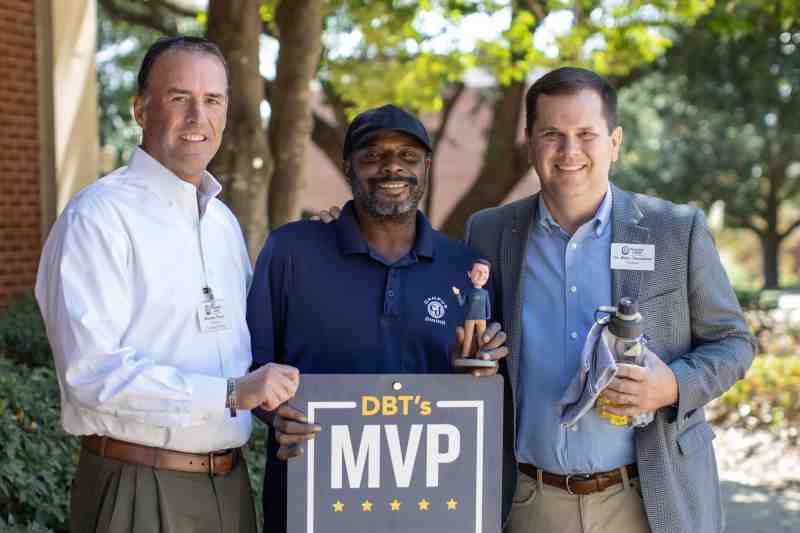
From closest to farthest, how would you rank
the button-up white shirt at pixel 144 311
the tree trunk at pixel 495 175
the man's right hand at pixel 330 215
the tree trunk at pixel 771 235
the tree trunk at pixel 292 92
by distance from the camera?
1. the button-up white shirt at pixel 144 311
2. the man's right hand at pixel 330 215
3. the tree trunk at pixel 292 92
4. the tree trunk at pixel 495 175
5. the tree trunk at pixel 771 235

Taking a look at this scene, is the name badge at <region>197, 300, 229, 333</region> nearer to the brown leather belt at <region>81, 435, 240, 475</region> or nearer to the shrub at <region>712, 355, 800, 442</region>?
the brown leather belt at <region>81, 435, 240, 475</region>

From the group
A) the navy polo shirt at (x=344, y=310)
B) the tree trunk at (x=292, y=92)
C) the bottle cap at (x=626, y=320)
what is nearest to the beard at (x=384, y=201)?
the navy polo shirt at (x=344, y=310)

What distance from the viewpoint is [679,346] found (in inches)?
127

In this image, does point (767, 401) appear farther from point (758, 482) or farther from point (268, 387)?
point (268, 387)

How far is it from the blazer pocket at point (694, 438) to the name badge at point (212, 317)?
1.51m

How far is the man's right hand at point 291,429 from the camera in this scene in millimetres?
2883

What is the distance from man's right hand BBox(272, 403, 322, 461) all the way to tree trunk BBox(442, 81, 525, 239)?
1038 cm

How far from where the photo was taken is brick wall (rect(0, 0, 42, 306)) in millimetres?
8789

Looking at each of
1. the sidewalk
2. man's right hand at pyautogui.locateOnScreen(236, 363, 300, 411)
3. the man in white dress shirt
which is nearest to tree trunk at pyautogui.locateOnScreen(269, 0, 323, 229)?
the sidewalk

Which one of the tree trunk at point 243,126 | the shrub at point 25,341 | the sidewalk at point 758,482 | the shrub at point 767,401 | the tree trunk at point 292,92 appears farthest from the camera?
the shrub at point 767,401

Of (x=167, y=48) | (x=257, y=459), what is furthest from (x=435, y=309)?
(x=257, y=459)

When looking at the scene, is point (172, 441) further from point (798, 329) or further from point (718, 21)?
point (798, 329)

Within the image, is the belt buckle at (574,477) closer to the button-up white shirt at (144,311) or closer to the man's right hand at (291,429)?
the man's right hand at (291,429)

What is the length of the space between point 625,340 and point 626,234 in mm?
516
